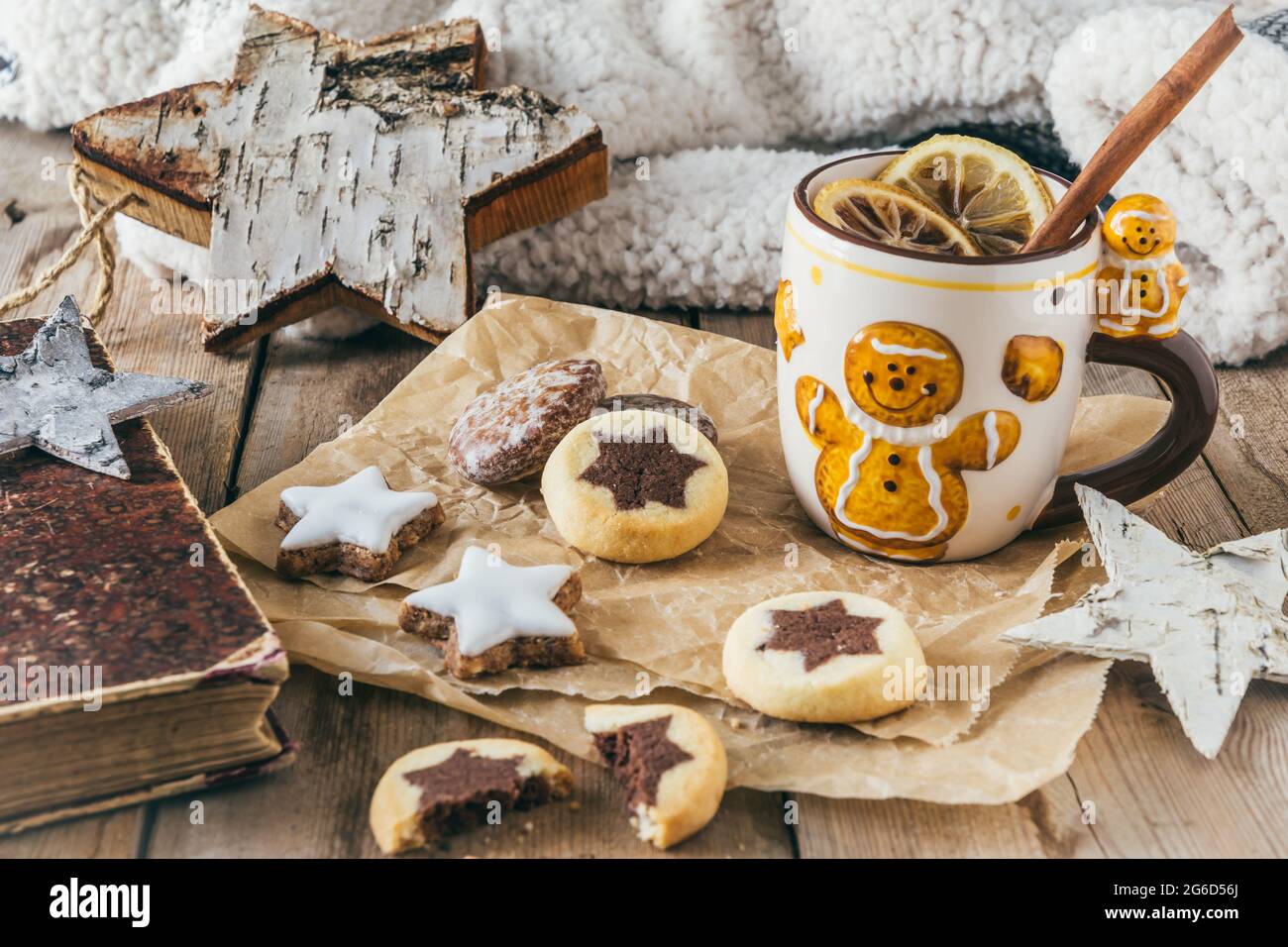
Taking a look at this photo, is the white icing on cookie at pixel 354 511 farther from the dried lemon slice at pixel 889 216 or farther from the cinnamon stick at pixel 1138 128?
the cinnamon stick at pixel 1138 128

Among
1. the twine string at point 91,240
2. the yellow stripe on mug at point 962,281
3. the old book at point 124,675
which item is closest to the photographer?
the old book at point 124,675

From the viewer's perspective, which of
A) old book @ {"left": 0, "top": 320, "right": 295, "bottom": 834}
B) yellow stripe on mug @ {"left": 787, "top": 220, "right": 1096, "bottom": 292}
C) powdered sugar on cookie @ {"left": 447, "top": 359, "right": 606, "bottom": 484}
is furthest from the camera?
powdered sugar on cookie @ {"left": 447, "top": 359, "right": 606, "bottom": 484}

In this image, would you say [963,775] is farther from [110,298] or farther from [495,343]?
[110,298]

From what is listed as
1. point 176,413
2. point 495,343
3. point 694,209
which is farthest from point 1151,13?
point 176,413

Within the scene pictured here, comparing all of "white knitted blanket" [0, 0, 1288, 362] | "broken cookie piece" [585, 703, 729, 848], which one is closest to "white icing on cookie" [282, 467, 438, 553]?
"broken cookie piece" [585, 703, 729, 848]

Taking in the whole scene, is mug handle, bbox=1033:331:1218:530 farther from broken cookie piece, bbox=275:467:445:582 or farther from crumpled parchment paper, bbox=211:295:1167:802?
broken cookie piece, bbox=275:467:445:582

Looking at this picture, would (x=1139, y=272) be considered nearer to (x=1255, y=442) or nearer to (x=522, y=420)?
(x=1255, y=442)

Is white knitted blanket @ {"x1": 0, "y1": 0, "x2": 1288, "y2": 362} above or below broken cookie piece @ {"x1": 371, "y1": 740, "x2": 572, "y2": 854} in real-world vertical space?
above

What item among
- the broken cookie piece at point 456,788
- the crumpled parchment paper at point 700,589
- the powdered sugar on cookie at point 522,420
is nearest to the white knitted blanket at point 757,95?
the crumpled parchment paper at point 700,589
